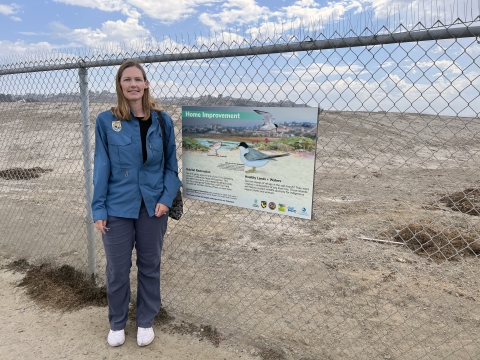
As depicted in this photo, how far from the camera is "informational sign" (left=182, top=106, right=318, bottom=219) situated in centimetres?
242

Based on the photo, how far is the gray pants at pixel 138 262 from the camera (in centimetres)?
277

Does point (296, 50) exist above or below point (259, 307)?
above

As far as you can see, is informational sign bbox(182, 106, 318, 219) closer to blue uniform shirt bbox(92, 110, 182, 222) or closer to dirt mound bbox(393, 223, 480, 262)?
blue uniform shirt bbox(92, 110, 182, 222)

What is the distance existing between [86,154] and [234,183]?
5.60 ft

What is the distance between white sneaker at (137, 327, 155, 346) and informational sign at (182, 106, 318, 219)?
3.82 feet

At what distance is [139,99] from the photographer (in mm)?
2660

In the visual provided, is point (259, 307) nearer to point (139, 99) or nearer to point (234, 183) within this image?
point (234, 183)

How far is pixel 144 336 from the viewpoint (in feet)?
9.84

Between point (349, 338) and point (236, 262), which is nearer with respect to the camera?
point (349, 338)

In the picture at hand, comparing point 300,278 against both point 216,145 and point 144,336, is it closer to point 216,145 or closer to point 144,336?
point 144,336

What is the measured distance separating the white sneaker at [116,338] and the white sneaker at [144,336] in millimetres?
135

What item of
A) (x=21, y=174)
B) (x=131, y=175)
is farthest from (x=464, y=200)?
(x=21, y=174)

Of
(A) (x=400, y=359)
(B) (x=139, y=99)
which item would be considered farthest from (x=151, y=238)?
(A) (x=400, y=359)

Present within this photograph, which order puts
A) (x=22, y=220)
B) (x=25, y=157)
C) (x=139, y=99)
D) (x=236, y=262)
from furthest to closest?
(x=25, y=157) < (x=22, y=220) < (x=236, y=262) < (x=139, y=99)
